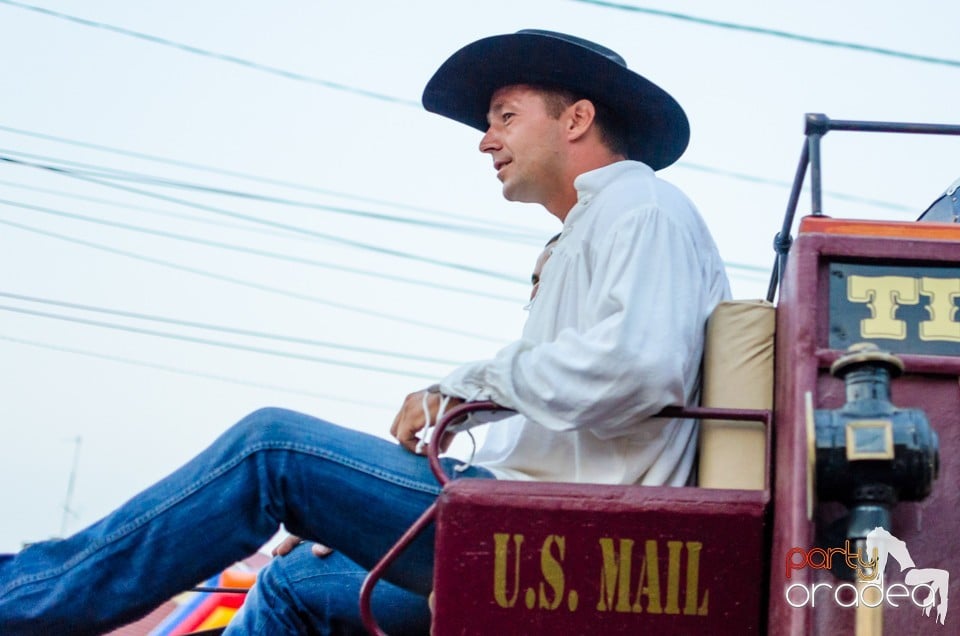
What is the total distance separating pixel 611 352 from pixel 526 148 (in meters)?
1.11

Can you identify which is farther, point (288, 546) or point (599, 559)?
point (288, 546)

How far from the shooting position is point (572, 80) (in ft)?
12.7

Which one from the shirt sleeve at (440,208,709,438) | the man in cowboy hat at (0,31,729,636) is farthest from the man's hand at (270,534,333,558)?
the shirt sleeve at (440,208,709,438)

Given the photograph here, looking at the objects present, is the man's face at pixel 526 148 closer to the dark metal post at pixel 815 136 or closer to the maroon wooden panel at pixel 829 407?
the dark metal post at pixel 815 136

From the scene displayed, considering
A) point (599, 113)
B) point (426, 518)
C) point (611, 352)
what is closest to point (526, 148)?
point (599, 113)

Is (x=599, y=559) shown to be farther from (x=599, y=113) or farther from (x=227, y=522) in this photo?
(x=599, y=113)

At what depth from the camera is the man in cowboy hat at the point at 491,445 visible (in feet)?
9.40

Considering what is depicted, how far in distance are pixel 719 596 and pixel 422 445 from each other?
0.74 metres

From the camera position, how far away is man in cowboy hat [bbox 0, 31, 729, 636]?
287 cm

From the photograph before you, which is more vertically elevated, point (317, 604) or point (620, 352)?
point (620, 352)

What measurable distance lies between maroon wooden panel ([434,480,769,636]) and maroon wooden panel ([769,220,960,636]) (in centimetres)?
9

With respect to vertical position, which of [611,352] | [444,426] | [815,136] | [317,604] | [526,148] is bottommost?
[317,604]

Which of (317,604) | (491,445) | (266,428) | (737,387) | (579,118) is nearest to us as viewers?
(737,387)

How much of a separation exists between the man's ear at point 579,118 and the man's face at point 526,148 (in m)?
0.03
